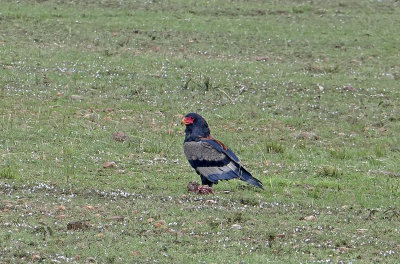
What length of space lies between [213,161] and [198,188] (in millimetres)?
529

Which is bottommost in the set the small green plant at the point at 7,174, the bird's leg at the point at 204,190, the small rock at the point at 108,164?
the small rock at the point at 108,164

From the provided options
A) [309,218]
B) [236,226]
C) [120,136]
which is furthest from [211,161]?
[120,136]

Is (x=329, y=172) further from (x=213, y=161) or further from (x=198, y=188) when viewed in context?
(x=198, y=188)

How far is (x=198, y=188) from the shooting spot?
13.4 metres

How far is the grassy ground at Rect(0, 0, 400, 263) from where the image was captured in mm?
10992

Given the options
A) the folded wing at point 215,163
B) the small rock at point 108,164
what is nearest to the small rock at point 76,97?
the small rock at point 108,164

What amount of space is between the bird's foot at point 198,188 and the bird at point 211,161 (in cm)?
3

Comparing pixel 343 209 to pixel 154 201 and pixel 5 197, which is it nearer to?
pixel 154 201

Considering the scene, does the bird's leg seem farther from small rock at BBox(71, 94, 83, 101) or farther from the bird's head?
small rock at BBox(71, 94, 83, 101)

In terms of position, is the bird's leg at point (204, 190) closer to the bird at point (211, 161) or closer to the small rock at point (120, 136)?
the bird at point (211, 161)

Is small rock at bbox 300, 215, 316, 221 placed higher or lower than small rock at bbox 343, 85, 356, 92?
lower

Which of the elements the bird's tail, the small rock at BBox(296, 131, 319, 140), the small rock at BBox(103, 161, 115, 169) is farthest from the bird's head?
the small rock at BBox(296, 131, 319, 140)

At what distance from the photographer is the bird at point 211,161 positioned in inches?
532

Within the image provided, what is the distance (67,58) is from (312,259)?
538 inches
